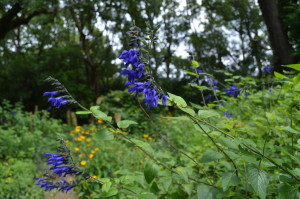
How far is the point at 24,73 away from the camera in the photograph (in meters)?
14.5

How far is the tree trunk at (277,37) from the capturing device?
347 inches

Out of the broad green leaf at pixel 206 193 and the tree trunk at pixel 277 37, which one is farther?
the tree trunk at pixel 277 37

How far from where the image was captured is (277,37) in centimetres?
909

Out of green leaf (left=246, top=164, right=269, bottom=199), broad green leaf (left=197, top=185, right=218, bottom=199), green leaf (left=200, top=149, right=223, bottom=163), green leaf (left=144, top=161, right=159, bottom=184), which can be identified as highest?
green leaf (left=200, top=149, right=223, bottom=163)

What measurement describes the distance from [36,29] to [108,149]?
16353mm

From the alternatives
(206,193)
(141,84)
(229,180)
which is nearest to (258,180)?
(229,180)

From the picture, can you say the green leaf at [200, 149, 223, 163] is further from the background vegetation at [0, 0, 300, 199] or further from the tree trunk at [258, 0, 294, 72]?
the tree trunk at [258, 0, 294, 72]

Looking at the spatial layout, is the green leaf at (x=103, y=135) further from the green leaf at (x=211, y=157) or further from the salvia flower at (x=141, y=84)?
the green leaf at (x=211, y=157)

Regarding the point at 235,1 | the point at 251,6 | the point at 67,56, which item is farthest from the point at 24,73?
the point at 251,6

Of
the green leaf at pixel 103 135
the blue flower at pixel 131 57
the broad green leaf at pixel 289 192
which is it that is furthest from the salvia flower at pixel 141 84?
the broad green leaf at pixel 289 192

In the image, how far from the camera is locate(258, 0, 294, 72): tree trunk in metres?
8.82

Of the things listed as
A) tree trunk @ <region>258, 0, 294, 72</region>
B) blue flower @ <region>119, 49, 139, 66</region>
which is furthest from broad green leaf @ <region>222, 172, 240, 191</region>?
tree trunk @ <region>258, 0, 294, 72</region>

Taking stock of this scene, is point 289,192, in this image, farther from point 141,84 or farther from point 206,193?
point 141,84

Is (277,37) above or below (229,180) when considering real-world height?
above
